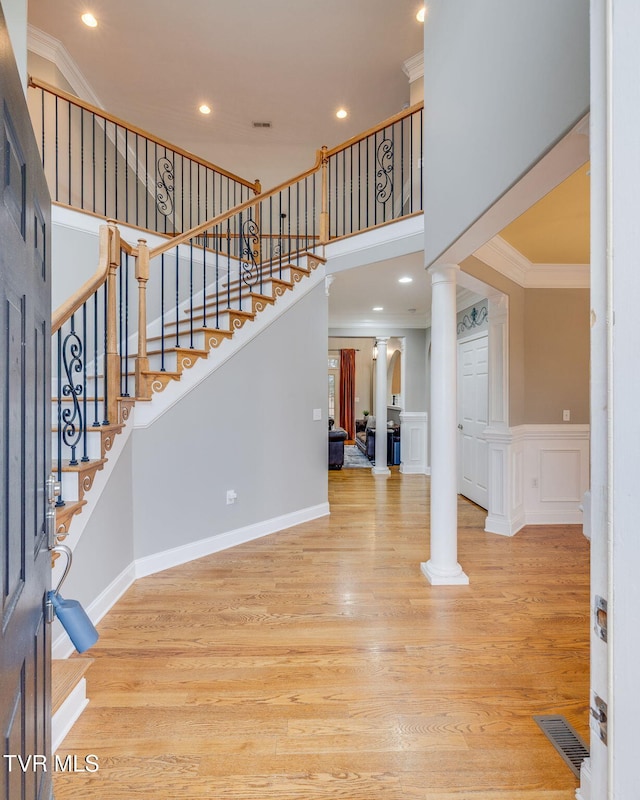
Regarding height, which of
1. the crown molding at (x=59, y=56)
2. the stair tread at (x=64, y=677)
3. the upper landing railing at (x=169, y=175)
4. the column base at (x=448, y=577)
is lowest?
the column base at (x=448, y=577)

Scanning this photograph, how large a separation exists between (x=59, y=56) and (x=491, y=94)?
5264mm

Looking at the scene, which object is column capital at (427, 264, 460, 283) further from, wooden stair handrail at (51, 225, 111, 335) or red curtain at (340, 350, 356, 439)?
red curtain at (340, 350, 356, 439)

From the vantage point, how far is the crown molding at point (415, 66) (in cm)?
474

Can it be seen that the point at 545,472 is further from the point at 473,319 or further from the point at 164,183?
the point at 164,183

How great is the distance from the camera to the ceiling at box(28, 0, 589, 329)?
405 cm

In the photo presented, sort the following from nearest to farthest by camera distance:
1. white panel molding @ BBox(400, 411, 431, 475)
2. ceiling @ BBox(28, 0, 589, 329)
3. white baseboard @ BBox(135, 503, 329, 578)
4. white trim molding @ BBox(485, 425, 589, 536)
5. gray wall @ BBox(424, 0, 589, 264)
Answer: gray wall @ BBox(424, 0, 589, 264)
white baseboard @ BBox(135, 503, 329, 578)
ceiling @ BBox(28, 0, 589, 329)
white trim molding @ BBox(485, 425, 589, 536)
white panel molding @ BBox(400, 411, 431, 475)

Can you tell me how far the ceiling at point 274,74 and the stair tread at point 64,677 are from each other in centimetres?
358

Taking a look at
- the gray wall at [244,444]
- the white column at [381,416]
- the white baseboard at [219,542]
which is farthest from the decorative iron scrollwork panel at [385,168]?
the white baseboard at [219,542]

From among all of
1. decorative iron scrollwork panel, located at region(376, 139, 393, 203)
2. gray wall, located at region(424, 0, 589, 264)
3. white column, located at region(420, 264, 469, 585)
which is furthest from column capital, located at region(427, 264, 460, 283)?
decorative iron scrollwork panel, located at region(376, 139, 393, 203)

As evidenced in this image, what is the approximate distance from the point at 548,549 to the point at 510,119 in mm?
3386

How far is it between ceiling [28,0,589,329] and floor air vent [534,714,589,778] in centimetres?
279

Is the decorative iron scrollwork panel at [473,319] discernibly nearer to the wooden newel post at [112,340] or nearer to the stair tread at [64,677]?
the wooden newel post at [112,340]

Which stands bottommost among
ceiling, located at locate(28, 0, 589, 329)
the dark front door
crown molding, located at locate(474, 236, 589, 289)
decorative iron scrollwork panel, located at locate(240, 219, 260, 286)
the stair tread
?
the stair tread

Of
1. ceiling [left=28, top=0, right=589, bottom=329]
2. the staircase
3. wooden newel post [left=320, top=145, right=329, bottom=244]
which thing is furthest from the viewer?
wooden newel post [left=320, top=145, right=329, bottom=244]
